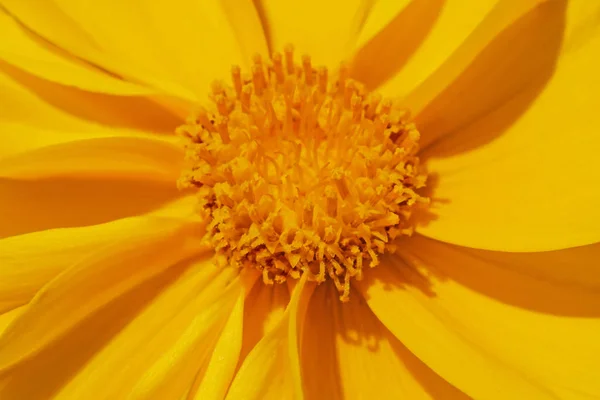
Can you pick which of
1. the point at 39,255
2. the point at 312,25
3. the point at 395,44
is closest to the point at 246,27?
the point at 312,25

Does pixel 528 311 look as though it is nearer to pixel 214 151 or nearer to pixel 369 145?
pixel 369 145

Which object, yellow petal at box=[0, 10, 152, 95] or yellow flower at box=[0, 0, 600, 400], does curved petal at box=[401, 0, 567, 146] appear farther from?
yellow petal at box=[0, 10, 152, 95]

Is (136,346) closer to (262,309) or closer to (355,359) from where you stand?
(262,309)

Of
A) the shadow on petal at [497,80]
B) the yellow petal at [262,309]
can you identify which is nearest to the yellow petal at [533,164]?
the shadow on petal at [497,80]

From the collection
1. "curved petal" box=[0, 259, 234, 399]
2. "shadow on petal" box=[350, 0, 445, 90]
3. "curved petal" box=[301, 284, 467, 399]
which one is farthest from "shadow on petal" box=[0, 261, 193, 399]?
"shadow on petal" box=[350, 0, 445, 90]

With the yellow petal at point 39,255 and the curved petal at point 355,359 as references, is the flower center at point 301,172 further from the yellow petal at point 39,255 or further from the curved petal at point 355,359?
the yellow petal at point 39,255
